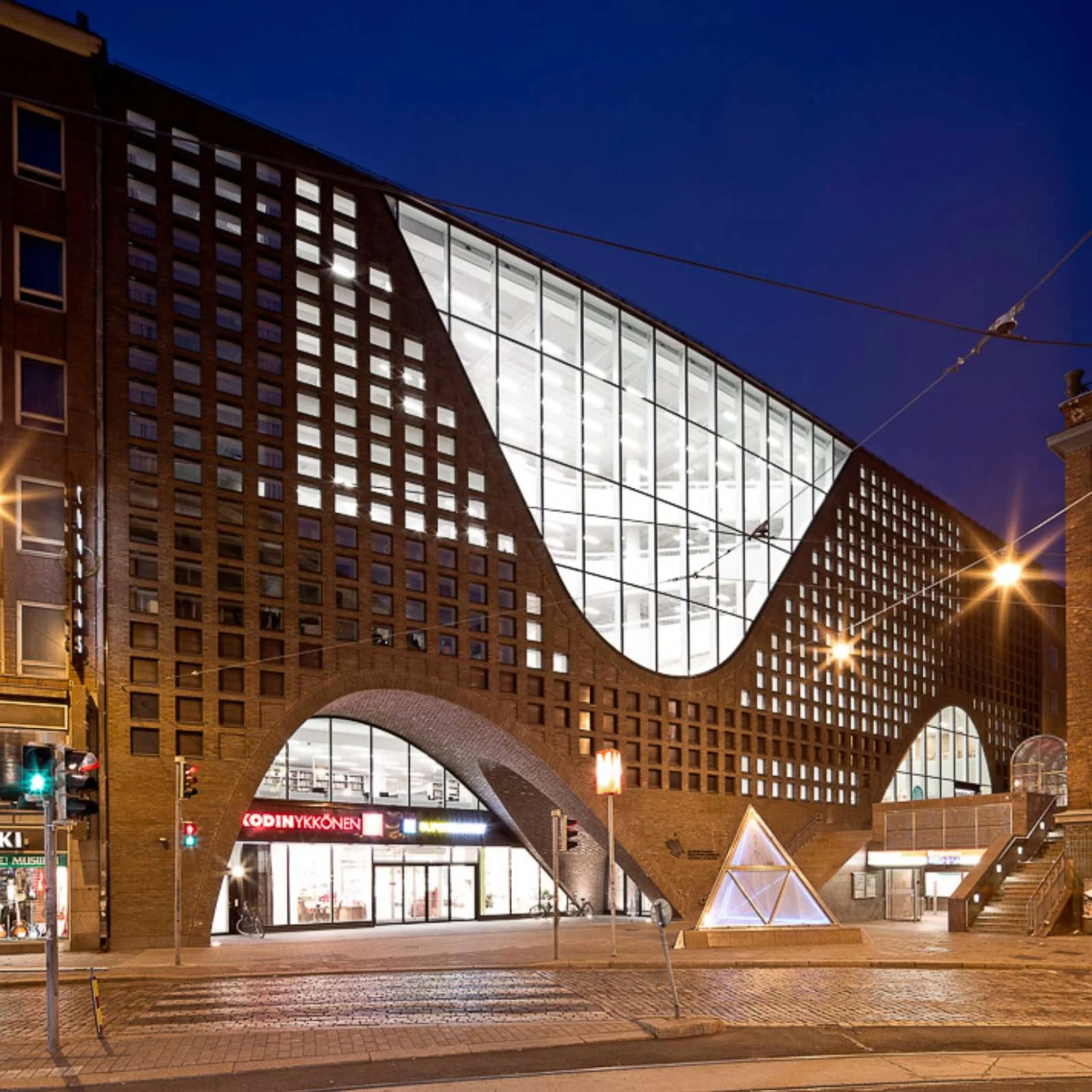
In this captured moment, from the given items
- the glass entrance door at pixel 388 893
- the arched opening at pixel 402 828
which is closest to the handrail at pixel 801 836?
the arched opening at pixel 402 828

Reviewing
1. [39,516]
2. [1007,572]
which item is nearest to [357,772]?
[39,516]

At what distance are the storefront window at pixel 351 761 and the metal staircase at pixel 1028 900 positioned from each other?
21526 millimetres

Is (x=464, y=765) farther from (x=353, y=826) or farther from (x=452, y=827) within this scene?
(x=353, y=826)

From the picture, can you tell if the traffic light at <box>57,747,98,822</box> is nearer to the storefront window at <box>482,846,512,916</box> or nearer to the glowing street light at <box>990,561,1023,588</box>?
the glowing street light at <box>990,561,1023,588</box>

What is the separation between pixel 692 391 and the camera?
2141 inches

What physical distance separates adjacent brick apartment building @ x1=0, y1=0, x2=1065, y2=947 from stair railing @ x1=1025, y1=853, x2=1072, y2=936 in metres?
15.6

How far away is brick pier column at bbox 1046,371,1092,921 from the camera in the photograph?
34.3 m

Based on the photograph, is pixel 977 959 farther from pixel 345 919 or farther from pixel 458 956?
pixel 345 919

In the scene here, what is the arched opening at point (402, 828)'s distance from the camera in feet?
131

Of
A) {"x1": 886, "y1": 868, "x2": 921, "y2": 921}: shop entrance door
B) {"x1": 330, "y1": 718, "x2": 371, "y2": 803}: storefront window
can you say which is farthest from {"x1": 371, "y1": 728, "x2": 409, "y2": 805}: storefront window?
{"x1": 886, "y1": 868, "x2": 921, "y2": 921}: shop entrance door

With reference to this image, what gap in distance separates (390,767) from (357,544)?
401 inches

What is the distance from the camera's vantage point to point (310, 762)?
137 ft

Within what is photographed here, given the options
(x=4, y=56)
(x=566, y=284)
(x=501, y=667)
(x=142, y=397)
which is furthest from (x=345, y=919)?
(x=4, y=56)

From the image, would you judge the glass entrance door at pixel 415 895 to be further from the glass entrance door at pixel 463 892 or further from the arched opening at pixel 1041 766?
the arched opening at pixel 1041 766
